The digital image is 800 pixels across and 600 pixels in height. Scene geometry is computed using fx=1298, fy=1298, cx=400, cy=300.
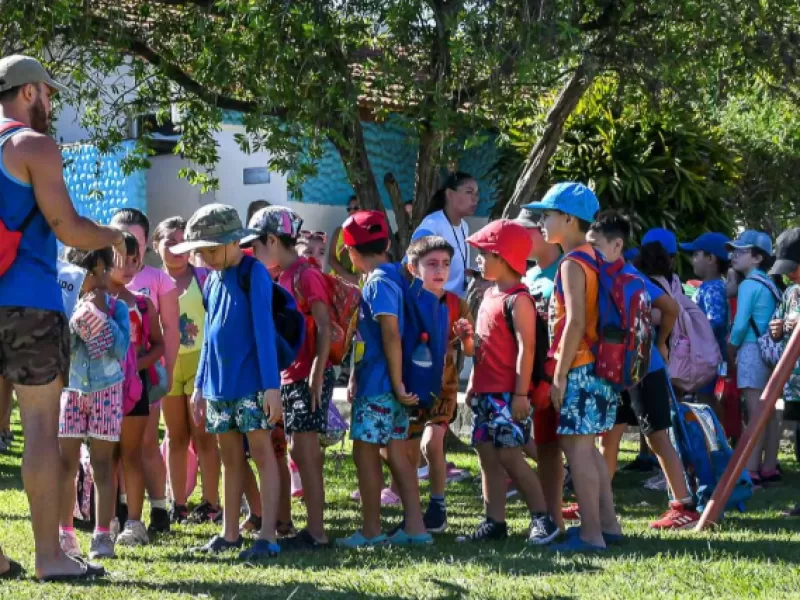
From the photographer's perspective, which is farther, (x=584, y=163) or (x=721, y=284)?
(x=584, y=163)

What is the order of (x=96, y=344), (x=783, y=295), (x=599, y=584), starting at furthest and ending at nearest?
(x=783, y=295)
(x=96, y=344)
(x=599, y=584)

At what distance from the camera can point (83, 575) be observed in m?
5.78

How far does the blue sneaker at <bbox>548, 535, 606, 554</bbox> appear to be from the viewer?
6.70 m

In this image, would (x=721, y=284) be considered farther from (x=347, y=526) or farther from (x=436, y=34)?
(x=347, y=526)

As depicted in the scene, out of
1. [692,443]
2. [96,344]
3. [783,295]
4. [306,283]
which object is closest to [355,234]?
[306,283]

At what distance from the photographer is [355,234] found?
7.43 m

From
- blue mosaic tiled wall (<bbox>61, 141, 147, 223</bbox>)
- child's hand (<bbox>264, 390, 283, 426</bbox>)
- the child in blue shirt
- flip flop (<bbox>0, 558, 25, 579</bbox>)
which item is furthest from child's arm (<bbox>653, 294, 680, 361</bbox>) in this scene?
blue mosaic tiled wall (<bbox>61, 141, 147, 223</bbox>)

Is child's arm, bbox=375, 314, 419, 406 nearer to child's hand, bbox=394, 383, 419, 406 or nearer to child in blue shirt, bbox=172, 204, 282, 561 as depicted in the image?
child's hand, bbox=394, 383, 419, 406

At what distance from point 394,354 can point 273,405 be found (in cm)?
89

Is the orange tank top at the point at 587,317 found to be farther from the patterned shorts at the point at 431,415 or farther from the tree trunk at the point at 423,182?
the tree trunk at the point at 423,182

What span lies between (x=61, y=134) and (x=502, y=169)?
23.8ft

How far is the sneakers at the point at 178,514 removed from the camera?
820cm

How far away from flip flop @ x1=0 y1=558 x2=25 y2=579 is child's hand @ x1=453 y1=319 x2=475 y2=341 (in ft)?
8.87

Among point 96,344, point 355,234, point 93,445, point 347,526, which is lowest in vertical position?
point 347,526
